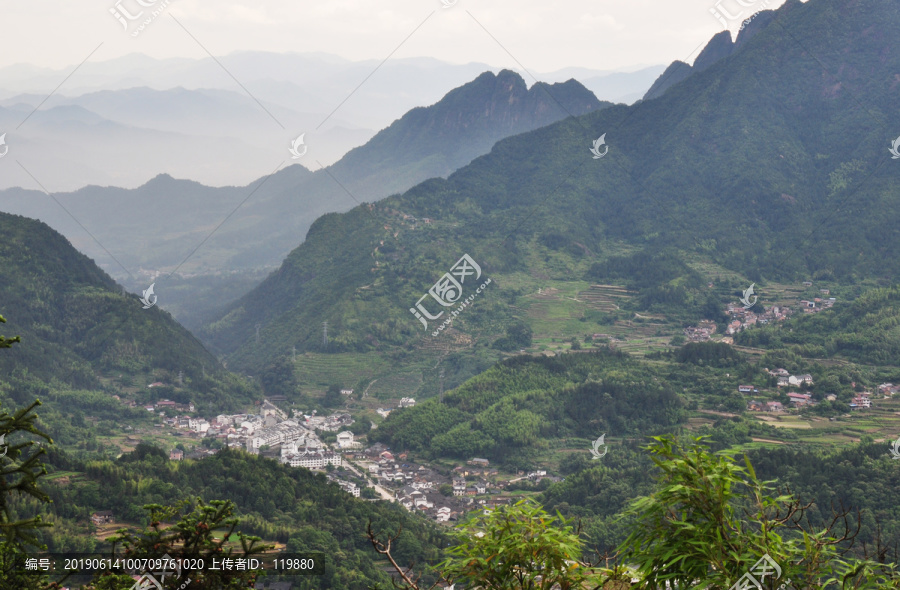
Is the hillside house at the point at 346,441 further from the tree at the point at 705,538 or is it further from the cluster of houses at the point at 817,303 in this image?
the tree at the point at 705,538

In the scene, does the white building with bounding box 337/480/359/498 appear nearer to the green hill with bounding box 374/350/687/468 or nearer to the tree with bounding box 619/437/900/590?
the green hill with bounding box 374/350/687/468

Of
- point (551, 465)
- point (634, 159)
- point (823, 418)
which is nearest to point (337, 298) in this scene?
point (551, 465)

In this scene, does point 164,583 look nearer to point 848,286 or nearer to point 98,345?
point 98,345

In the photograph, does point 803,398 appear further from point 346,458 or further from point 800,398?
point 346,458

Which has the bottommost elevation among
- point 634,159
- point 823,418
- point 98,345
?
point 823,418

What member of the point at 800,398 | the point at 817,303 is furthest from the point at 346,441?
the point at 817,303

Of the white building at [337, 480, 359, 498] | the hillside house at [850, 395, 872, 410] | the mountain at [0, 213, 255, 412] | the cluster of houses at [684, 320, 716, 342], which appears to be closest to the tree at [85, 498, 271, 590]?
the white building at [337, 480, 359, 498]

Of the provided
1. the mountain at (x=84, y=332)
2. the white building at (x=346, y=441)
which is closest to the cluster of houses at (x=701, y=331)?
the white building at (x=346, y=441)
